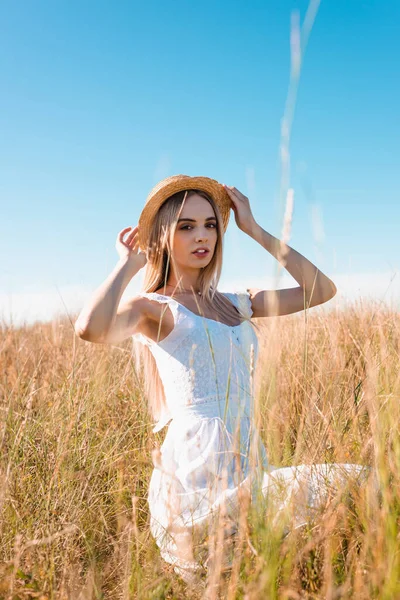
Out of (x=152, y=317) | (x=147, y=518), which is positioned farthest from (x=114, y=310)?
(x=147, y=518)

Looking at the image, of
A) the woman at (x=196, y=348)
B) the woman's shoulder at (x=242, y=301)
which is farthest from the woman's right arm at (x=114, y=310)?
the woman's shoulder at (x=242, y=301)

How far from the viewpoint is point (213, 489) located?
1.80 meters

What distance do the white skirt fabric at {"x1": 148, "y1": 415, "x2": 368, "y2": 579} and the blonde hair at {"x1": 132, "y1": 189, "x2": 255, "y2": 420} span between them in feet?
1.73

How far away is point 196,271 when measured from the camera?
2.72m

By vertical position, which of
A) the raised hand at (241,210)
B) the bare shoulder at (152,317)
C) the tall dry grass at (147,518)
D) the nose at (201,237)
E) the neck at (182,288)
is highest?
the raised hand at (241,210)

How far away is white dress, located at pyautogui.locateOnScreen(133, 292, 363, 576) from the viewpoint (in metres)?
1.57

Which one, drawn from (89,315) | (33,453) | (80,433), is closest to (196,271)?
(89,315)

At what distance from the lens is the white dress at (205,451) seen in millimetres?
1568

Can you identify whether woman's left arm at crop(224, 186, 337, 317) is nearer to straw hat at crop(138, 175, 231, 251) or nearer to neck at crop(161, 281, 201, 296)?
straw hat at crop(138, 175, 231, 251)

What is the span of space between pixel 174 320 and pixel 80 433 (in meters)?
0.74

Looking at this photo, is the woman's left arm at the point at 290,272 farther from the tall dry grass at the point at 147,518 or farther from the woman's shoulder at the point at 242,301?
the tall dry grass at the point at 147,518

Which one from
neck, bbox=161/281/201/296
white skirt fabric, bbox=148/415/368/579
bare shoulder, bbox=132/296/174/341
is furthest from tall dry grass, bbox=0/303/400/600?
neck, bbox=161/281/201/296

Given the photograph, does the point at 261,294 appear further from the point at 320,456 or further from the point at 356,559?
the point at 356,559

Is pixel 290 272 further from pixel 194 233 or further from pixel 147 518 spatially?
pixel 147 518
